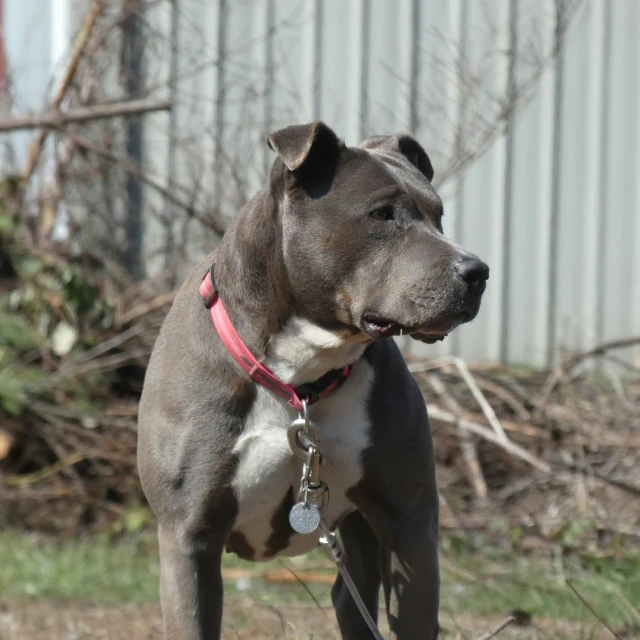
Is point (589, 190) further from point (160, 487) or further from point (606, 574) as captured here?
point (160, 487)

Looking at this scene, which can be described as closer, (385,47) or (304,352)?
(304,352)

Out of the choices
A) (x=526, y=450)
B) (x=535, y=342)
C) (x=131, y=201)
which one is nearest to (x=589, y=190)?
(x=535, y=342)

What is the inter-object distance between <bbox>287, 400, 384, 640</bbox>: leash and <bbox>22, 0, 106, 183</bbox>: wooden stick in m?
3.75

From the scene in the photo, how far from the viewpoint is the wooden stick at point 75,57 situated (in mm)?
6445

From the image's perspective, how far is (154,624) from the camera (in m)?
4.72

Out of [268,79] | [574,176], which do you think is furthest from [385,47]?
[574,176]

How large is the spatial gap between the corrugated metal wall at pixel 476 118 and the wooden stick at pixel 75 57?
1.40ft

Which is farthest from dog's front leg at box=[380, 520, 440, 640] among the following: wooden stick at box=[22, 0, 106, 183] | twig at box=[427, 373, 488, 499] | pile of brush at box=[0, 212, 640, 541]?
wooden stick at box=[22, 0, 106, 183]

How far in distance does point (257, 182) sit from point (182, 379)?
324 centimetres

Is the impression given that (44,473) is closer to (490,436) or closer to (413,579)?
(490,436)

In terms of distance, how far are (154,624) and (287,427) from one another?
185cm

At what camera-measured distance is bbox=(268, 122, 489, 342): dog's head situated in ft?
9.53

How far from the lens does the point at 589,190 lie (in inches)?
304

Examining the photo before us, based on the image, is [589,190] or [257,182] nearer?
[257,182]
